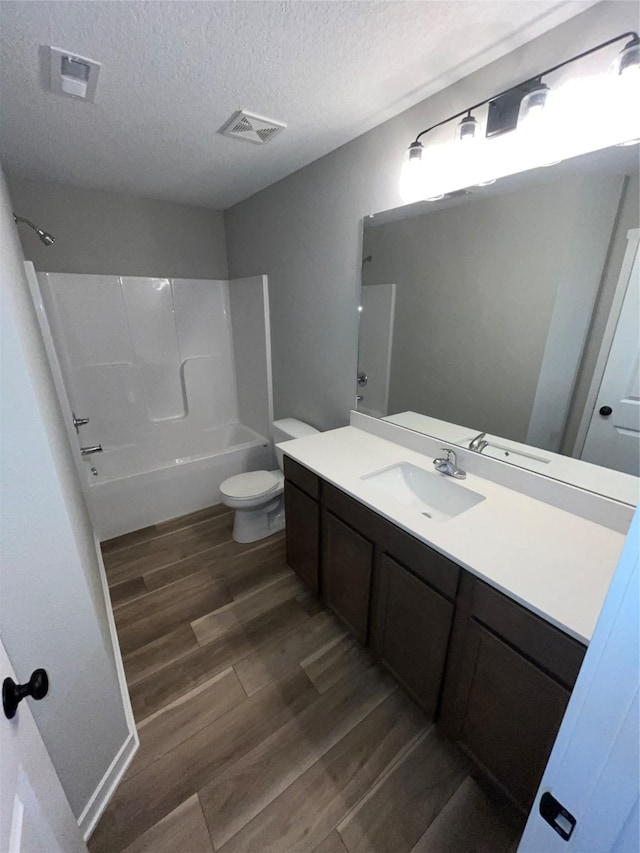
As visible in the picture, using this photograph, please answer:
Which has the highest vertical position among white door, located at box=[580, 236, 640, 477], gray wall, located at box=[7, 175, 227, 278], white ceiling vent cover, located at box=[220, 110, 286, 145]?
white ceiling vent cover, located at box=[220, 110, 286, 145]

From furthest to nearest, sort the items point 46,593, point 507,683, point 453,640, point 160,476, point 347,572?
point 160,476, point 347,572, point 453,640, point 507,683, point 46,593

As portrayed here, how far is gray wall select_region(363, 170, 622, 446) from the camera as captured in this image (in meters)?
1.18

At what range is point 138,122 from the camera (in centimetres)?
153

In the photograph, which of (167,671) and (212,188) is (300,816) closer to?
(167,671)

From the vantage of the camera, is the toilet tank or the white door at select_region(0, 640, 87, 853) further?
the toilet tank

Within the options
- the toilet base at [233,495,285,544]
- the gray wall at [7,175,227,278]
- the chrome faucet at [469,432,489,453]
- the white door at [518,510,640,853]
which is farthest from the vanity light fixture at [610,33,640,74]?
the gray wall at [7,175,227,278]

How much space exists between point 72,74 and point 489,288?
1.73m

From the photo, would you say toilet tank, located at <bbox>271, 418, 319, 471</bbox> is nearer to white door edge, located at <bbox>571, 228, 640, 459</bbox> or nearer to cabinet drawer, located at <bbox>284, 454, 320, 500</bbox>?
cabinet drawer, located at <bbox>284, 454, 320, 500</bbox>

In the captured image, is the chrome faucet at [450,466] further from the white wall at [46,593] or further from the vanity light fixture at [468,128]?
the white wall at [46,593]

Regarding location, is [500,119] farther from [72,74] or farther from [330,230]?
[72,74]

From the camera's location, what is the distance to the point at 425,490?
1595 mm

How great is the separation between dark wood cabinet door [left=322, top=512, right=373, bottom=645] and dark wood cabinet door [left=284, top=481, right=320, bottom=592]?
0.07 meters

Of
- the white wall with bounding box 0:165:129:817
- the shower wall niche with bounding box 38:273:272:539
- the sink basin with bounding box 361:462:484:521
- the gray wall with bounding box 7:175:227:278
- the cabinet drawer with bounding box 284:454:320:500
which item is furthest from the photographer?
the shower wall niche with bounding box 38:273:272:539

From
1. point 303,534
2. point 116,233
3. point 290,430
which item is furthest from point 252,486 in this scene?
point 116,233
